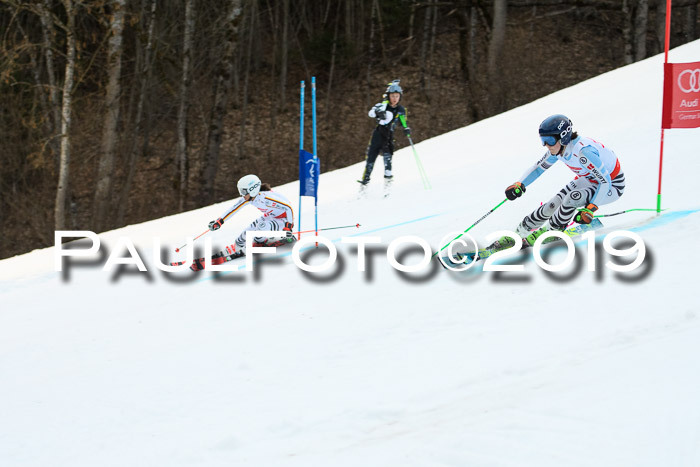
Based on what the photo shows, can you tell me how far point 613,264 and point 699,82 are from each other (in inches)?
102

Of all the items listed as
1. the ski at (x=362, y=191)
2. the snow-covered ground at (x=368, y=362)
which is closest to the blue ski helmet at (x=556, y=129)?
the snow-covered ground at (x=368, y=362)

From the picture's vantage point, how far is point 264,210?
344 inches

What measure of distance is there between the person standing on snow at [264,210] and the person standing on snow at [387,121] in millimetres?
2817

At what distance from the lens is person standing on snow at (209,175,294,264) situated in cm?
856

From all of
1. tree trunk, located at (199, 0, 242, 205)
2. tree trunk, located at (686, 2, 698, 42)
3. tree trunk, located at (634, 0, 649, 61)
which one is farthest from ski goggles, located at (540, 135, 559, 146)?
tree trunk, located at (686, 2, 698, 42)

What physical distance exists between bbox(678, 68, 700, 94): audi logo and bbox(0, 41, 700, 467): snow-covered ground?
4.16 ft

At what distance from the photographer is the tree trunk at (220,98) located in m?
16.6

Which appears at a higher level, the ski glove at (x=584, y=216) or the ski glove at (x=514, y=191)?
the ski glove at (x=514, y=191)

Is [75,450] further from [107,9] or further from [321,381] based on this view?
[107,9]

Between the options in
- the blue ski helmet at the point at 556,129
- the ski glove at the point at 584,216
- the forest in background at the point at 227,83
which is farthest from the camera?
the forest in background at the point at 227,83

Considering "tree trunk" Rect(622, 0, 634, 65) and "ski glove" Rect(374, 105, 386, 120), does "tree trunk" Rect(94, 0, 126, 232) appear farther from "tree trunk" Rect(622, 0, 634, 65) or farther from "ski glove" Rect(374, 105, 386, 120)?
"tree trunk" Rect(622, 0, 634, 65)

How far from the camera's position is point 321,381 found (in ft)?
16.6

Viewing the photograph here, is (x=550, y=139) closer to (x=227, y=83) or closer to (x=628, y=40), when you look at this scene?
(x=227, y=83)

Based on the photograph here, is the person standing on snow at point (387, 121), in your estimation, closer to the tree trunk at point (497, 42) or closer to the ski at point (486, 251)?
the ski at point (486, 251)
